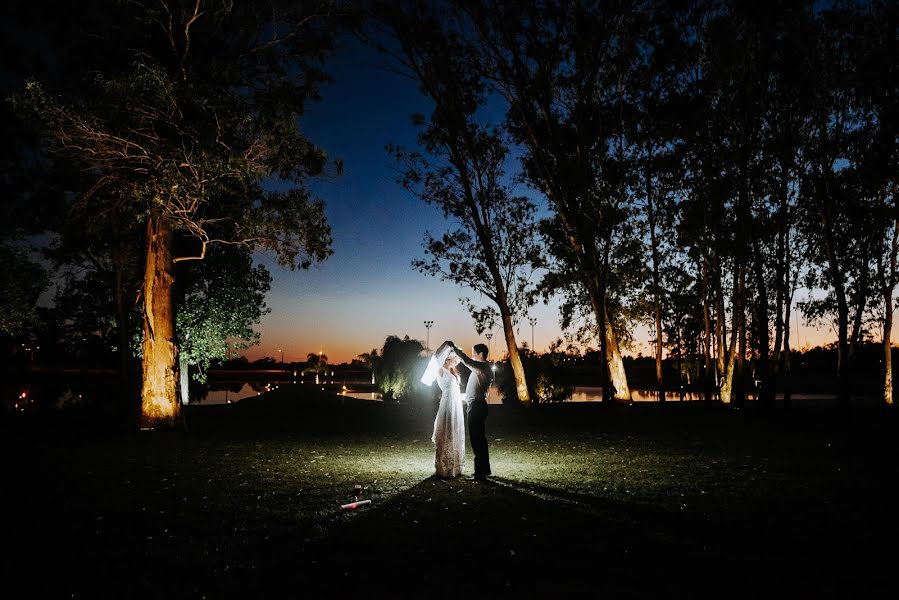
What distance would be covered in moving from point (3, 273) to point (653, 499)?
26.1 m

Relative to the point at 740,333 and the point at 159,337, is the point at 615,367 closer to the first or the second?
the point at 740,333

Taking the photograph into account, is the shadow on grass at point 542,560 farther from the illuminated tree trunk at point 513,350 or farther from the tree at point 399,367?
the tree at point 399,367

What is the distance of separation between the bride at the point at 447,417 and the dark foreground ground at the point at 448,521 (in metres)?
0.37

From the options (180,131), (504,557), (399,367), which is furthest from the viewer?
(399,367)

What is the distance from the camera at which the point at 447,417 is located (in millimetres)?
10578

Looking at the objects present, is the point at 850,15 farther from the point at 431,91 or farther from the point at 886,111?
the point at 431,91

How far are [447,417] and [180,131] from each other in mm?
11147

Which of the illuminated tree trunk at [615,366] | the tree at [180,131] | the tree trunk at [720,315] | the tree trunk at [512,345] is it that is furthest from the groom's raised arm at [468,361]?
the tree trunk at [720,315]

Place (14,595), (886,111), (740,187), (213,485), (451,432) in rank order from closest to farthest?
(14,595), (213,485), (451,432), (886,111), (740,187)

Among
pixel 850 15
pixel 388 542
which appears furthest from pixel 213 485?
pixel 850 15

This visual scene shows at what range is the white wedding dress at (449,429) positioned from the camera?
1041 centimetres

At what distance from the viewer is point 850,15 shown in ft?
75.1

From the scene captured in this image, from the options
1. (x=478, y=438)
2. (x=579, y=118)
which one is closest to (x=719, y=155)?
(x=579, y=118)

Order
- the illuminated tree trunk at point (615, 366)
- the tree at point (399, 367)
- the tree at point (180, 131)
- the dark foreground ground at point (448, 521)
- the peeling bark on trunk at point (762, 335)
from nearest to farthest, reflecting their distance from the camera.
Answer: the dark foreground ground at point (448, 521) → the tree at point (180, 131) → the peeling bark on trunk at point (762, 335) → the illuminated tree trunk at point (615, 366) → the tree at point (399, 367)
